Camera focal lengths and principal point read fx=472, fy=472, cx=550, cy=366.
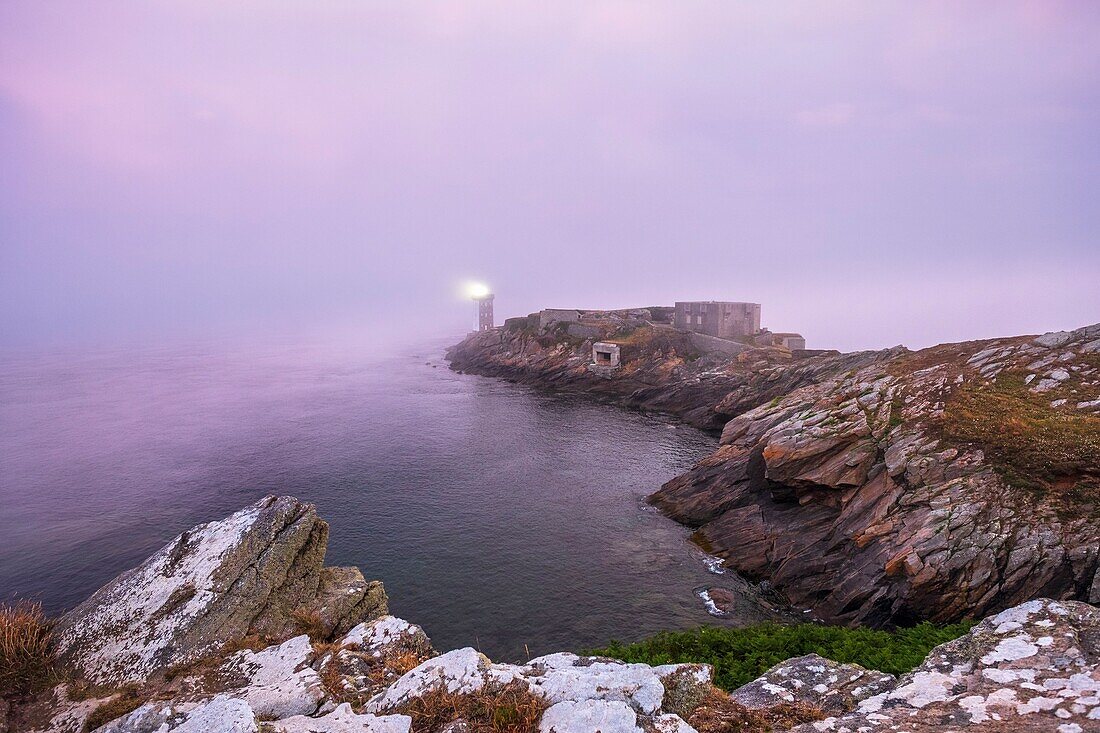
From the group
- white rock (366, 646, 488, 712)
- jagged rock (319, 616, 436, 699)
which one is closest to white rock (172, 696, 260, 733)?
white rock (366, 646, 488, 712)

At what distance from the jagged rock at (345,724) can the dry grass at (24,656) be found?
8020mm

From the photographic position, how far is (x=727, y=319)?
9119 cm

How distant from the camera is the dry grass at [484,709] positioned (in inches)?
261

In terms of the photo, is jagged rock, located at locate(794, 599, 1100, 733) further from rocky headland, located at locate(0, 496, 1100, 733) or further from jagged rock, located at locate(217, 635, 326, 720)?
jagged rock, located at locate(217, 635, 326, 720)

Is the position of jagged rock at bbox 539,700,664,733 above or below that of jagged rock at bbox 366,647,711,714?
above

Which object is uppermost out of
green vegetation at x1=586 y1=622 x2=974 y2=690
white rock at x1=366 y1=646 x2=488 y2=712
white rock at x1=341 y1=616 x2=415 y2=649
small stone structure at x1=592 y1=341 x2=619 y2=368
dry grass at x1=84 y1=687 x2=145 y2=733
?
small stone structure at x1=592 y1=341 x2=619 y2=368

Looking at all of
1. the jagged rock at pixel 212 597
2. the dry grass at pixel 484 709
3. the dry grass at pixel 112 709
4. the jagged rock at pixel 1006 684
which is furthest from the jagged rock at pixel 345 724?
the jagged rock at pixel 212 597

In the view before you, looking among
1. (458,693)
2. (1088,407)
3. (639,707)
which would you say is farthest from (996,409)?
(458,693)

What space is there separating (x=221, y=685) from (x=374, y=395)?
86684mm

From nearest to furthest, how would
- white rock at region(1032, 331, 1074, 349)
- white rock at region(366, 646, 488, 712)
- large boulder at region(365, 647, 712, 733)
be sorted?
large boulder at region(365, 647, 712, 733), white rock at region(366, 646, 488, 712), white rock at region(1032, 331, 1074, 349)

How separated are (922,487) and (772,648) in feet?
49.7

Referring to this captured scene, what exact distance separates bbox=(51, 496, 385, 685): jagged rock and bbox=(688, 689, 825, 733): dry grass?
37.7ft

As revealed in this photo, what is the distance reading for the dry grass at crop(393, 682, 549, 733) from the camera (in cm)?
664

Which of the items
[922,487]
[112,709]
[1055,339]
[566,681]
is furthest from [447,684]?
[1055,339]
